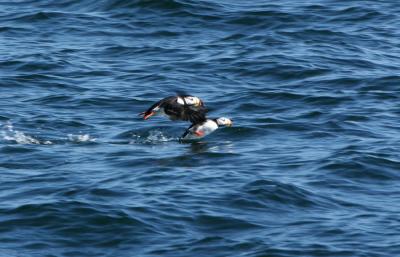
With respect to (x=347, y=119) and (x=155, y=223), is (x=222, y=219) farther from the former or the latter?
(x=347, y=119)

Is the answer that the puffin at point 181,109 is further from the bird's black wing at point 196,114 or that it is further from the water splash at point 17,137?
the water splash at point 17,137

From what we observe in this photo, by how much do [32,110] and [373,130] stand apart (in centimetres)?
593

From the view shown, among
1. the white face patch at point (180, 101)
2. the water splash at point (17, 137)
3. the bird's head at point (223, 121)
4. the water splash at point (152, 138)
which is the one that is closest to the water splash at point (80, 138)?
the water splash at point (17, 137)

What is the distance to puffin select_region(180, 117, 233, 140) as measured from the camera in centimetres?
1848

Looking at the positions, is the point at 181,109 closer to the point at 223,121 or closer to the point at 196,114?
the point at 196,114

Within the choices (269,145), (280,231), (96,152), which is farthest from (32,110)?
(280,231)

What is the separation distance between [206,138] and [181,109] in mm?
1000

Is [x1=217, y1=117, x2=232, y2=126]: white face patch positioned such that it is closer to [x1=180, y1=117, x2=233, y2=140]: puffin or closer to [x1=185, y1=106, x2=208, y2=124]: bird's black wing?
[x1=180, y1=117, x2=233, y2=140]: puffin

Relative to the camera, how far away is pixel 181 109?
18.3 meters

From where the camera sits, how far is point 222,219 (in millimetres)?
14297

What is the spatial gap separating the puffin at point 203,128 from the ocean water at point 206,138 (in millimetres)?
194

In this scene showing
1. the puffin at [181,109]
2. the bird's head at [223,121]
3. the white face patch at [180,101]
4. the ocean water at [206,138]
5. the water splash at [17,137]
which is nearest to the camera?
the ocean water at [206,138]

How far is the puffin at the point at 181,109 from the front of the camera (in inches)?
706

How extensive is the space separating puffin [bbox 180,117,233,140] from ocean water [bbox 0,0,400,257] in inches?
7.6
